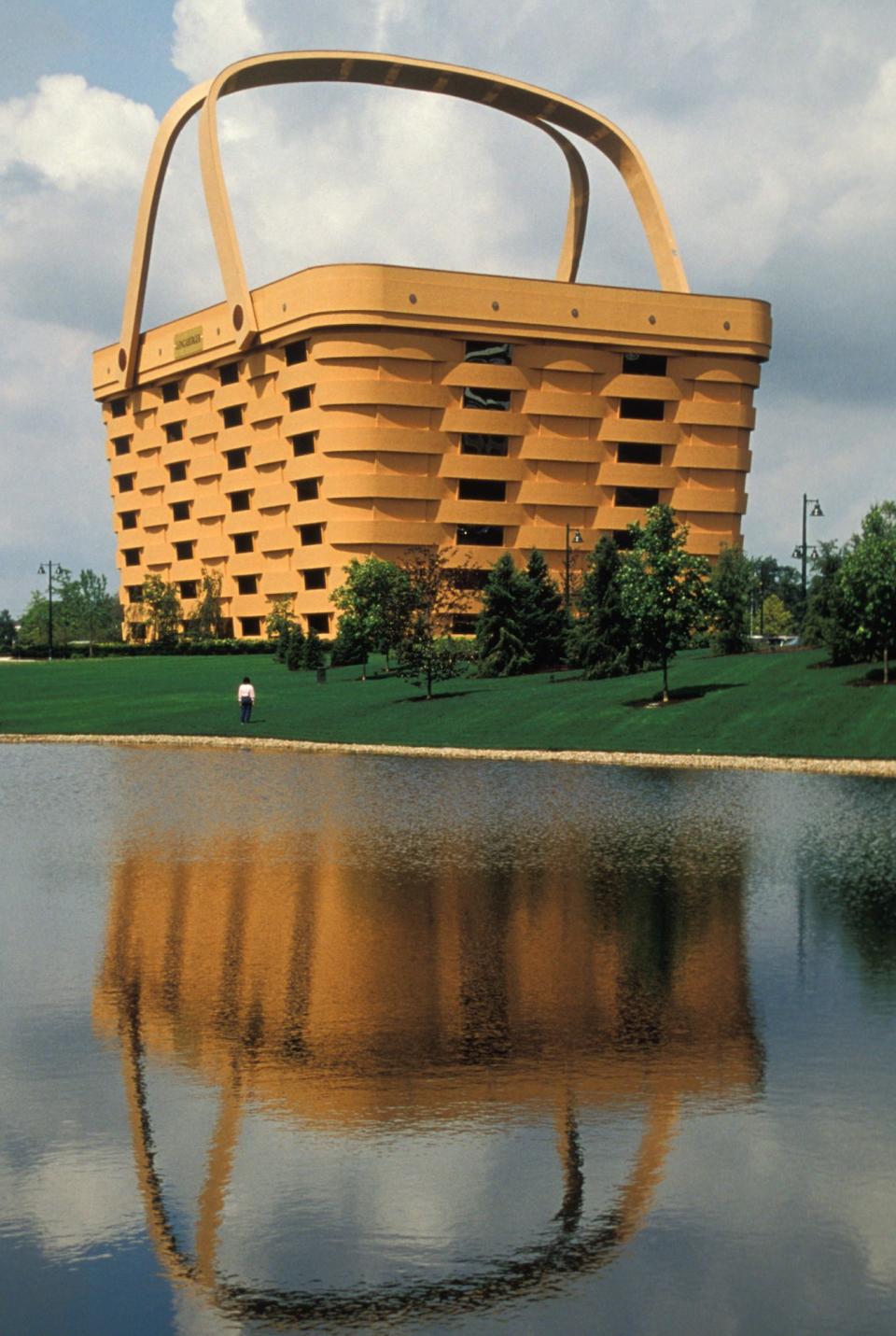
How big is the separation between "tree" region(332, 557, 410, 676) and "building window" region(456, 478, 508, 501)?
31.7 metres

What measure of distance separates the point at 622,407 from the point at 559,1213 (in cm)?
11415

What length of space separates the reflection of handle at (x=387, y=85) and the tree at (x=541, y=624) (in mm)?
51867

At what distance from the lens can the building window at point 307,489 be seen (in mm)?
114669

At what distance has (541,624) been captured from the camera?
6888 centimetres

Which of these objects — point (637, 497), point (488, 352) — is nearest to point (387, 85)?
point (488, 352)

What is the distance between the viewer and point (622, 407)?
4648 inches

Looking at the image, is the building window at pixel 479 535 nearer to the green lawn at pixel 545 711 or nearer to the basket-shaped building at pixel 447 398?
the basket-shaped building at pixel 447 398

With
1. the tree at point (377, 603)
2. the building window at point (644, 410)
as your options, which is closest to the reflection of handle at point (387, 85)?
the building window at point (644, 410)

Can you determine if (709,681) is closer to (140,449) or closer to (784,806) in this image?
(784,806)

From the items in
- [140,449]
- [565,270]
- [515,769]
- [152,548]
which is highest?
[565,270]

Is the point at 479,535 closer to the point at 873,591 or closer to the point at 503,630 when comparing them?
the point at 503,630

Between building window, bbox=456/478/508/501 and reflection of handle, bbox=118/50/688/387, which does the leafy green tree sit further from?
reflection of handle, bbox=118/50/688/387

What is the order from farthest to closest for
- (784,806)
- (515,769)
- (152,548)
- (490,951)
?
1. (152,548)
2. (515,769)
3. (784,806)
4. (490,951)

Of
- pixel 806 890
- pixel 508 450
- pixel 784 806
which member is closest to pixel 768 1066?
pixel 806 890
